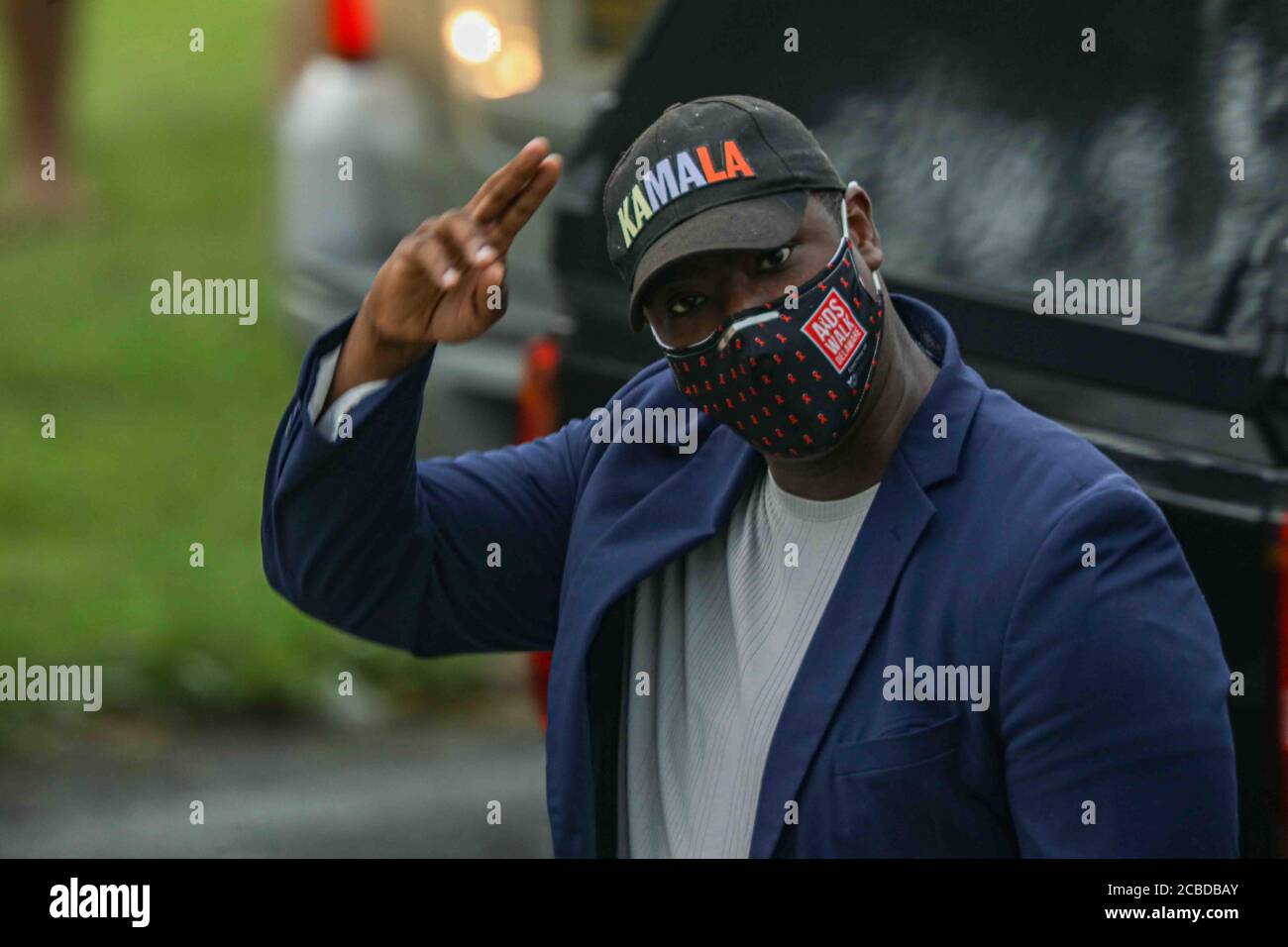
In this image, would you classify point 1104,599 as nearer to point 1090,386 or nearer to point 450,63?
point 1090,386

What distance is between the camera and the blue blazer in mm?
2035

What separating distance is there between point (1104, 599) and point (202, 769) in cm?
400

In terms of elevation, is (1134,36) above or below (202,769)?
above

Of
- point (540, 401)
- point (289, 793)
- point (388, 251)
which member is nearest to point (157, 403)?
point (388, 251)

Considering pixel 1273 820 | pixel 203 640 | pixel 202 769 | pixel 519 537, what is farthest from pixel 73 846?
pixel 1273 820

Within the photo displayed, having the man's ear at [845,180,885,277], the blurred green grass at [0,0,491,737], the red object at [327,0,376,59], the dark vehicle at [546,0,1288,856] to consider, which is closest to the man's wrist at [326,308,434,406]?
the man's ear at [845,180,885,277]

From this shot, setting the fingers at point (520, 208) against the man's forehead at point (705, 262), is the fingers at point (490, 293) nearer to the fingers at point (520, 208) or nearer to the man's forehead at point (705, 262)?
the fingers at point (520, 208)

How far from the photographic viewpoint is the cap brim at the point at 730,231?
219 centimetres

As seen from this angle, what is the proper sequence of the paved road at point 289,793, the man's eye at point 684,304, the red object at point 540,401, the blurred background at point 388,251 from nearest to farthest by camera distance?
1. the man's eye at point 684,304
2. the blurred background at point 388,251
3. the red object at point 540,401
4. the paved road at point 289,793

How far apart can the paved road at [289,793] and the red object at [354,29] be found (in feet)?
6.37

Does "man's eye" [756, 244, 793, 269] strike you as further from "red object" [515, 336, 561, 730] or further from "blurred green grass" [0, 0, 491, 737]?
"blurred green grass" [0, 0, 491, 737]

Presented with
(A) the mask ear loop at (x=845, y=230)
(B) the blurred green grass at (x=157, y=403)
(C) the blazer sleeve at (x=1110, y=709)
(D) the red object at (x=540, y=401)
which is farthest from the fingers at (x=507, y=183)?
(B) the blurred green grass at (x=157, y=403)

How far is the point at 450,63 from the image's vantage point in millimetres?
5613

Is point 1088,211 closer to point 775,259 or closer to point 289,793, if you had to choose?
point 775,259
